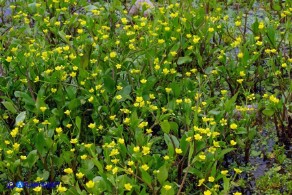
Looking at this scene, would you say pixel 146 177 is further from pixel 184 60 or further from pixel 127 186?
pixel 184 60

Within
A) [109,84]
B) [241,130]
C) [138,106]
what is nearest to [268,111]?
[241,130]

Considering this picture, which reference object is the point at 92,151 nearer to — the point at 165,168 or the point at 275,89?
the point at 165,168

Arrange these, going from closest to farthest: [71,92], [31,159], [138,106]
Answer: [31,159], [138,106], [71,92]

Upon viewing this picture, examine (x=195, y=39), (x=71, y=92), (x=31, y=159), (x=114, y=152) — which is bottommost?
(x=31, y=159)

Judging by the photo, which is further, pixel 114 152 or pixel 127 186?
pixel 114 152

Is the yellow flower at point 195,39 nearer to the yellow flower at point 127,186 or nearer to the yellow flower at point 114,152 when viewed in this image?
the yellow flower at point 114,152

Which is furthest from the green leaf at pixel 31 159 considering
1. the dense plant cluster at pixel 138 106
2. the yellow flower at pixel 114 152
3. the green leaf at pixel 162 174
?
the green leaf at pixel 162 174

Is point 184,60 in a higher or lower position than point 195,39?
lower

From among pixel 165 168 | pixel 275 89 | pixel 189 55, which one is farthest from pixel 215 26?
pixel 165 168

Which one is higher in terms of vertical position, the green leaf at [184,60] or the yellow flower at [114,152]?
the green leaf at [184,60]

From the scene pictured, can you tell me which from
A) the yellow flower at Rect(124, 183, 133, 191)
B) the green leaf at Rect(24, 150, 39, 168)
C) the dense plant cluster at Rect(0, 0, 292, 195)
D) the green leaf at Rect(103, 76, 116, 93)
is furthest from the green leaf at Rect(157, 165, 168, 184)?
the green leaf at Rect(103, 76, 116, 93)
